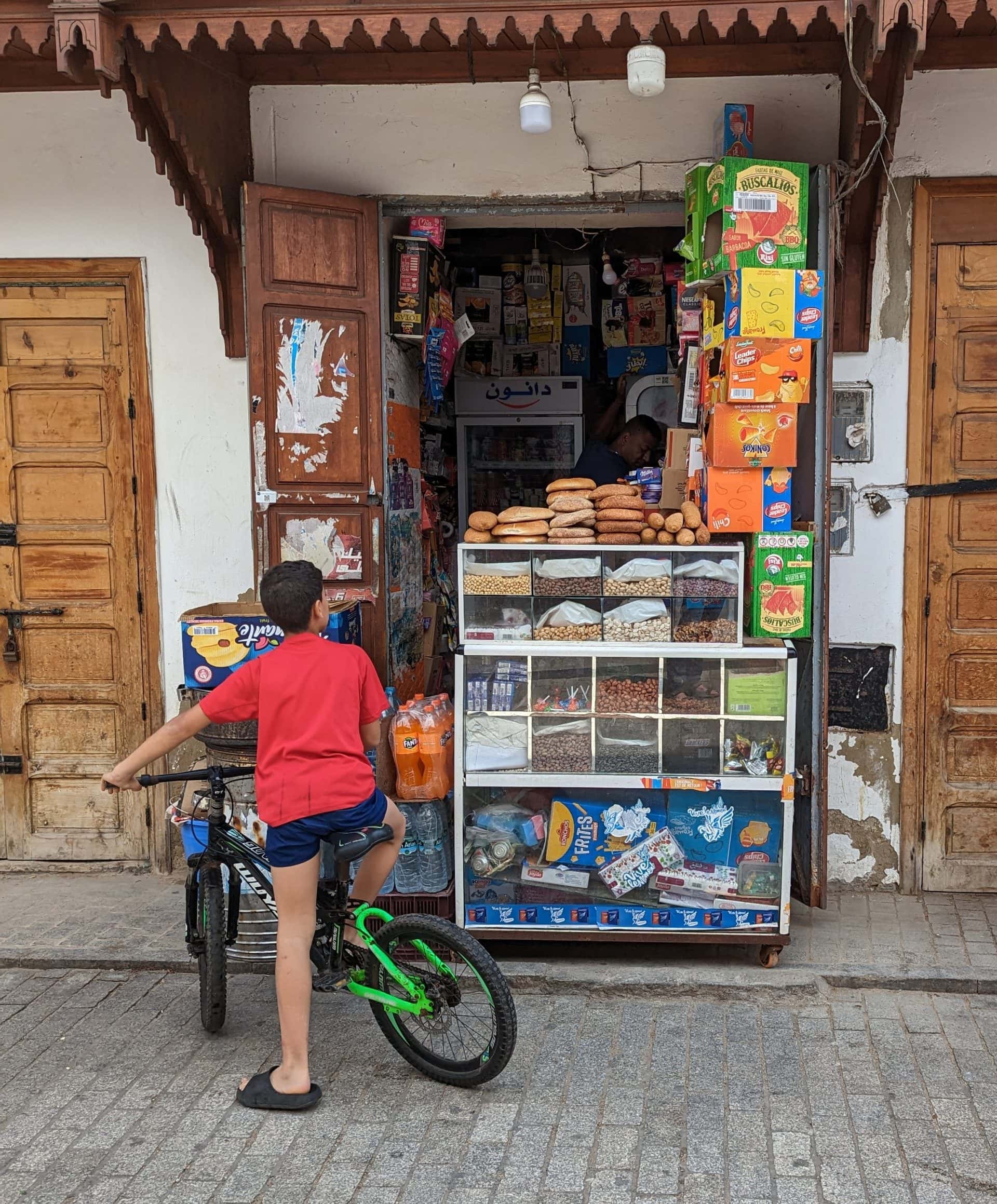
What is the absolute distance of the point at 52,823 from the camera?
558cm

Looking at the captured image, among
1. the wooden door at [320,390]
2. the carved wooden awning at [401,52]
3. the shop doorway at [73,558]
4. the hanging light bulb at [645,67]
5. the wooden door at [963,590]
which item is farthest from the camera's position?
the shop doorway at [73,558]

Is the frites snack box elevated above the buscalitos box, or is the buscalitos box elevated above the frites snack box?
the buscalitos box

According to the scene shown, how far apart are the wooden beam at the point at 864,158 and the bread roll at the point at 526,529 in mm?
1638

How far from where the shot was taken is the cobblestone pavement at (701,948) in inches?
177

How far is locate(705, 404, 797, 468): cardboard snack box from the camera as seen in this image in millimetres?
4426

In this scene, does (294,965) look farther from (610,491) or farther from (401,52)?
(401,52)

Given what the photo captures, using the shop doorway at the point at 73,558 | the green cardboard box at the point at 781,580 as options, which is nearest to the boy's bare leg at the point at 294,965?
the green cardboard box at the point at 781,580

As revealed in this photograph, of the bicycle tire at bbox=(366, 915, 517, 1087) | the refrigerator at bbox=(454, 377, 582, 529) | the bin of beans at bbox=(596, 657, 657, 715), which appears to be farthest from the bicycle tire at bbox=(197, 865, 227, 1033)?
the refrigerator at bbox=(454, 377, 582, 529)

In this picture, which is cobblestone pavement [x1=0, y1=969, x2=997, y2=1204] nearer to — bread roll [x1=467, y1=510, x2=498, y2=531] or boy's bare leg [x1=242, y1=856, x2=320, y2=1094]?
boy's bare leg [x1=242, y1=856, x2=320, y2=1094]

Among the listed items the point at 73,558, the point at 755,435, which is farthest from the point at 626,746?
the point at 73,558

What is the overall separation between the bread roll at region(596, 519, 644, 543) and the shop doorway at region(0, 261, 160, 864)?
2.28 meters

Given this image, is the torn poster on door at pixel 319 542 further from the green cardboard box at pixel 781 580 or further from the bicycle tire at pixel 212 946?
the green cardboard box at pixel 781 580

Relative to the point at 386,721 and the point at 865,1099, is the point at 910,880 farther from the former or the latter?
the point at 386,721

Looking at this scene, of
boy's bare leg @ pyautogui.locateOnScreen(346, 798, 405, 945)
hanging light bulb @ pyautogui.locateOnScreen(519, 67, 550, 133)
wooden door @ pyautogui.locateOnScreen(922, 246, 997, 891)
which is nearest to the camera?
boy's bare leg @ pyautogui.locateOnScreen(346, 798, 405, 945)
